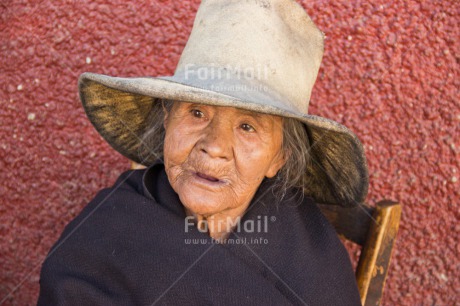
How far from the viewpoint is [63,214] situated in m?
2.33

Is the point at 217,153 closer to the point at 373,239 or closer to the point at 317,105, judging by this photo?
the point at 373,239

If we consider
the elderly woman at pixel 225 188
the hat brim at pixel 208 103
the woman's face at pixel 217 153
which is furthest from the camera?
the woman's face at pixel 217 153

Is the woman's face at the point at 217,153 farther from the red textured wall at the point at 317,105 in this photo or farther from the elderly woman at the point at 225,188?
the red textured wall at the point at 317,105

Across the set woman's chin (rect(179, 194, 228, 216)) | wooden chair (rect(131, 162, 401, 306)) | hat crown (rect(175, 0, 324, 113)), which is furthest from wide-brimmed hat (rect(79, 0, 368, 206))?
woman's chin (rect(179, 194, 228, 216))

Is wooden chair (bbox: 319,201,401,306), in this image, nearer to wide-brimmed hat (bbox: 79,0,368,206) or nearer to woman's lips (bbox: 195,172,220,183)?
wide-brimmed hat (bbox: 79,0,368,206)

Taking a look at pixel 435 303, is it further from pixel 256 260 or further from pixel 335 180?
pixel 256 260

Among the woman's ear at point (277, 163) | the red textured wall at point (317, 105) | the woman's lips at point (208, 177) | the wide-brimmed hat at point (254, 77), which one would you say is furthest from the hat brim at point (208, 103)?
the red textured wall at point (317, 105)

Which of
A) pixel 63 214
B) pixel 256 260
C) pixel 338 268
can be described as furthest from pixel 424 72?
pixel 63 214

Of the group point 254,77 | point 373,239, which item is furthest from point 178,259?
point 373,239

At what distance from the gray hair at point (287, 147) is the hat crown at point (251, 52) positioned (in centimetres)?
13

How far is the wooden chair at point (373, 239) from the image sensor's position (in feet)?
5.72

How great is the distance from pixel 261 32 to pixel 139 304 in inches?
35.4

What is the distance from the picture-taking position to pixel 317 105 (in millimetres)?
2189

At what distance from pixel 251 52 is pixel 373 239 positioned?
2.66ft
